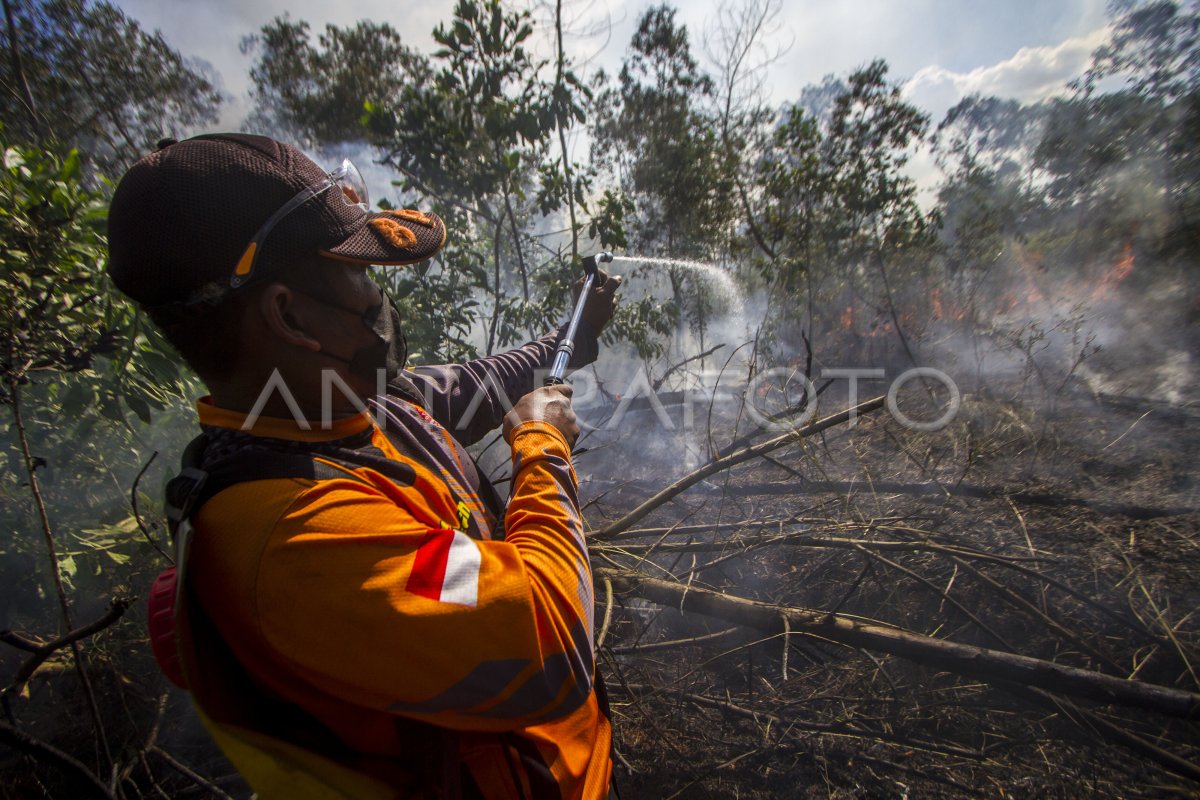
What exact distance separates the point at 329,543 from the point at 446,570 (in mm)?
197

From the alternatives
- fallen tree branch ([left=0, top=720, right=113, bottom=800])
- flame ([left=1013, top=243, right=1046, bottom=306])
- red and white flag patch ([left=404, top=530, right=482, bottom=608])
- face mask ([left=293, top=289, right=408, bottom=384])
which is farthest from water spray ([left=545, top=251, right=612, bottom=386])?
flame ([left=1013, top=243, right=1046, bottom=306])

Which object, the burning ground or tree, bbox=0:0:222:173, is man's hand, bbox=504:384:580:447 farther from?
tree, bbox=0:0:222:173

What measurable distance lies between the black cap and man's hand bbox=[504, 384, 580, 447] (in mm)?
632

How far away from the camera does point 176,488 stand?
94 cm

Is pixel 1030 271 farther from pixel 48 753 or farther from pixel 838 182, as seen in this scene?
pixel 48 753

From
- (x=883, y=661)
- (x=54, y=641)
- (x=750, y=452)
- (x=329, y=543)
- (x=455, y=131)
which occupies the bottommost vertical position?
(x=883, y=661)

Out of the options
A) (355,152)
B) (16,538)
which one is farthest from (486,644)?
(355,152)

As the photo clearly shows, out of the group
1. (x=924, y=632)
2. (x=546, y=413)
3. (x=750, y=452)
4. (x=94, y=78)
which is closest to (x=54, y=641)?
(x=546, y=413)

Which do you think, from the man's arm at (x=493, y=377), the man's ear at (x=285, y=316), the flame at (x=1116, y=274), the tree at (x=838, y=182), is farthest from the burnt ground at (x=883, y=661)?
the flame at (x=1116, y=274)

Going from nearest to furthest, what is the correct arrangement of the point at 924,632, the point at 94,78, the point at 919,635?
the point at 919,635 → the point at 924,632 → the point at 94,78

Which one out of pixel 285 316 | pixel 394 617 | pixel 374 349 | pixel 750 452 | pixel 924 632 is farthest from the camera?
pixel 924 632

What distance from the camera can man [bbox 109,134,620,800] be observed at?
0.84 meters

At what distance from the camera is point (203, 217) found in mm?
1008

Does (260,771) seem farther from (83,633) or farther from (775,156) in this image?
(775,156)
